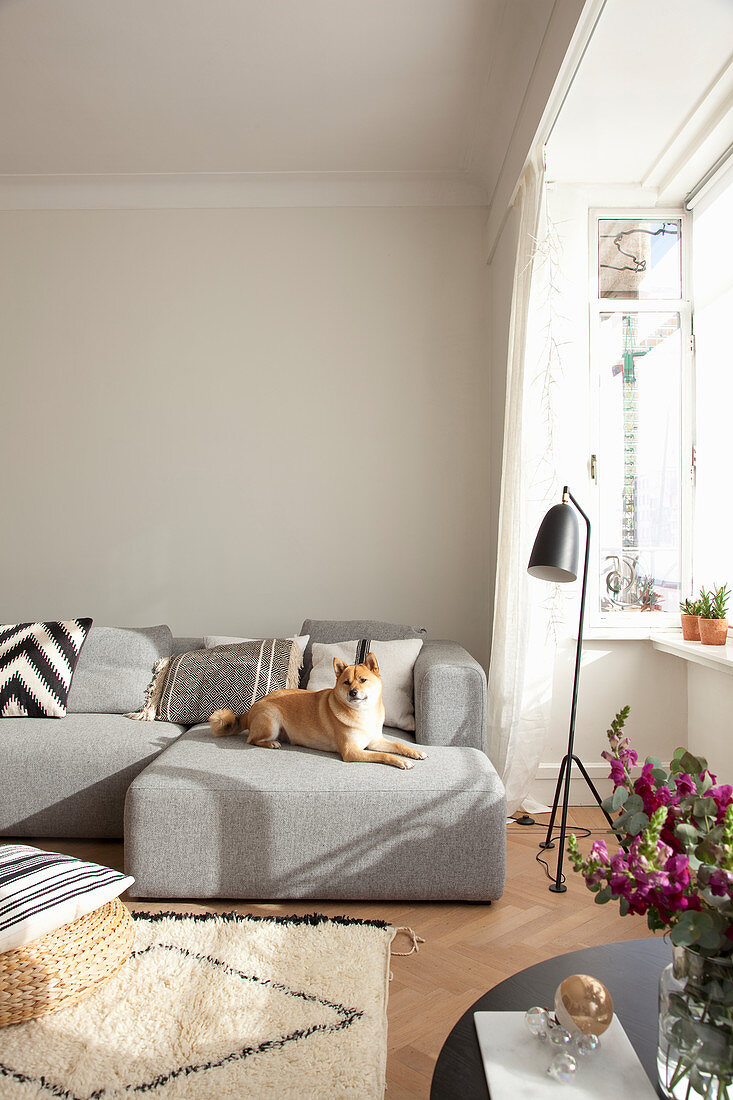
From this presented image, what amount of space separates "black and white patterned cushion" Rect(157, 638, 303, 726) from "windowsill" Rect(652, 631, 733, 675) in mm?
1480

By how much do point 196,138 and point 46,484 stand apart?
183 cm

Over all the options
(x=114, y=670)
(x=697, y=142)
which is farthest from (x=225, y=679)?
(x=697, y=142)

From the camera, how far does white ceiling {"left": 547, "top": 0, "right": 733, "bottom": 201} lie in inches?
89.1

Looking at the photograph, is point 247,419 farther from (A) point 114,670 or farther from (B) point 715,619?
(B) point 715,619

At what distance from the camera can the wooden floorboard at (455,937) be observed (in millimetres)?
1646

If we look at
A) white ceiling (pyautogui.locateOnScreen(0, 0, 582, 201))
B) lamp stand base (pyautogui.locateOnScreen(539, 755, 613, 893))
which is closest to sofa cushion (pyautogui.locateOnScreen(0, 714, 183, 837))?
lamp stand base (pyautogui.locateOnScreen(539, 755, 613, 893))

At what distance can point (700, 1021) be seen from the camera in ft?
2.92

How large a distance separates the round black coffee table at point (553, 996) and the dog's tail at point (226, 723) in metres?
1.69

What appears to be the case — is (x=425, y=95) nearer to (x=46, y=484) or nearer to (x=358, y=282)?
(x=358, y=282)

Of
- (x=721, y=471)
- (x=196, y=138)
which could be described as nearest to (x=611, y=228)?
(x=721, y=471)

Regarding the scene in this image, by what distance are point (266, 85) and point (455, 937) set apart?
3193mm

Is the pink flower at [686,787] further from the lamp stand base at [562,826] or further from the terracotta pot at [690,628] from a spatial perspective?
the terracotta pot at [690,628]

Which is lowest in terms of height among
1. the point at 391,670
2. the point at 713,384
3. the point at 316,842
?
the point at 316,842

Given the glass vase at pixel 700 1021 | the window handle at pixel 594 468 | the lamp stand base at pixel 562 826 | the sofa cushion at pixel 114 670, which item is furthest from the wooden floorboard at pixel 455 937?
the window handle at pixel 594 468
